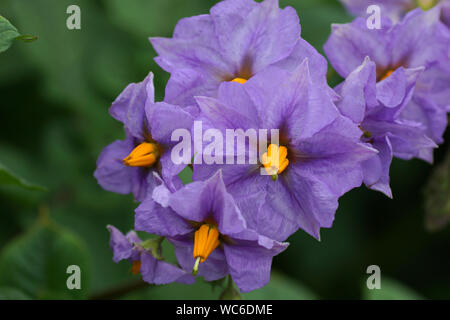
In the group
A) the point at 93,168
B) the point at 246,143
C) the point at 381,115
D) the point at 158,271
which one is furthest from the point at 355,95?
the point at 93,168

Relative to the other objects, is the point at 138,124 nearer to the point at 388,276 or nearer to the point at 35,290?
the point at 35,290

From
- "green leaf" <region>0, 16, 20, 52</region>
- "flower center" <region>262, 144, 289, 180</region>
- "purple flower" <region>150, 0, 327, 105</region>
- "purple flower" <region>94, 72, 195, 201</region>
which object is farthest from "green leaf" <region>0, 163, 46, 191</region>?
"flower center" <region>262, 144, 289, 180</region>

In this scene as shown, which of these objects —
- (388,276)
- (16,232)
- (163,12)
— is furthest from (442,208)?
(16,232)

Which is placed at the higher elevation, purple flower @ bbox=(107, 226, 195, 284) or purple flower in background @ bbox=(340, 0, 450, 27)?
purple flower in background @ bbox=(340, 0, 450, 27)

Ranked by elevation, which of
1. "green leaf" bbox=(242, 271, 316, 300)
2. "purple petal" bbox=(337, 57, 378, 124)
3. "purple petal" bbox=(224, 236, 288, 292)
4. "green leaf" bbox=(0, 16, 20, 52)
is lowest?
"green leaf" bbox=(242, 271, 316, 300)

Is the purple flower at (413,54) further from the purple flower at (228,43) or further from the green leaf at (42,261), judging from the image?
the green leaf at (42,261)

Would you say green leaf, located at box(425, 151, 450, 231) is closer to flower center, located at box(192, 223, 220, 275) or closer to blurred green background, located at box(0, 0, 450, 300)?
blurred green background, located at box(0, 0, 450, 300)

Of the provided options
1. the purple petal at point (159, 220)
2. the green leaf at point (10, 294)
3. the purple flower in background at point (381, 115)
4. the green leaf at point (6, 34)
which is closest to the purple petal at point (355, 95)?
the purple flower in background at point (381, 115)
